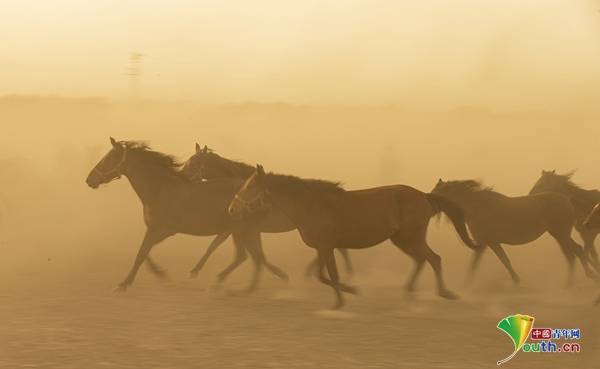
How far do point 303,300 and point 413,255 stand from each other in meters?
1.25

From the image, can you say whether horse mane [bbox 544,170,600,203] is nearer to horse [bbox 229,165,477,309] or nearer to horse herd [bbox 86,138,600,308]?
horse herd [bbox 86,138,600,308]

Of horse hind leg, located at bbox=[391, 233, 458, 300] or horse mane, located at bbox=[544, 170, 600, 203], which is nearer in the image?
horse hind leg, located at bbox=[391, 233, 458, 300]

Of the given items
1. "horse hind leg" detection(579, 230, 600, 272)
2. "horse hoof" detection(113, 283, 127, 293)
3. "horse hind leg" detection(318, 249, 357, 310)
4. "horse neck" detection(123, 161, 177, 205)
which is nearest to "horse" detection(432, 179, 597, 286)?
"horse hind leg" detection(579, 230, 600, 272)

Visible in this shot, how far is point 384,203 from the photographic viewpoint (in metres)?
7.17

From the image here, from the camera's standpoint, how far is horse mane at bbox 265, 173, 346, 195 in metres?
7.13

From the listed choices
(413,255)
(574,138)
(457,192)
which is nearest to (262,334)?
(413,255)

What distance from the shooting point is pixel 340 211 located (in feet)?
23.2

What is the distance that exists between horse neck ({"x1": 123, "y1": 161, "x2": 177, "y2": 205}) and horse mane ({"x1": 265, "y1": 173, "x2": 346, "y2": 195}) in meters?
1.82

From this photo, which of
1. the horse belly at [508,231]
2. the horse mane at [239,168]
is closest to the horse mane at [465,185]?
the horse belly at [508,231]

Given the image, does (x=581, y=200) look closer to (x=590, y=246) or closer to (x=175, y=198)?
(x=590, y=246)

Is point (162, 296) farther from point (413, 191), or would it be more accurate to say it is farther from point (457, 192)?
point (457, 192)

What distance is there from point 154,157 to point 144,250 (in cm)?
123

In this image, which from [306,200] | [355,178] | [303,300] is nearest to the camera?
[306,200]

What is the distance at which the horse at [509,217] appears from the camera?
27.2 ft
